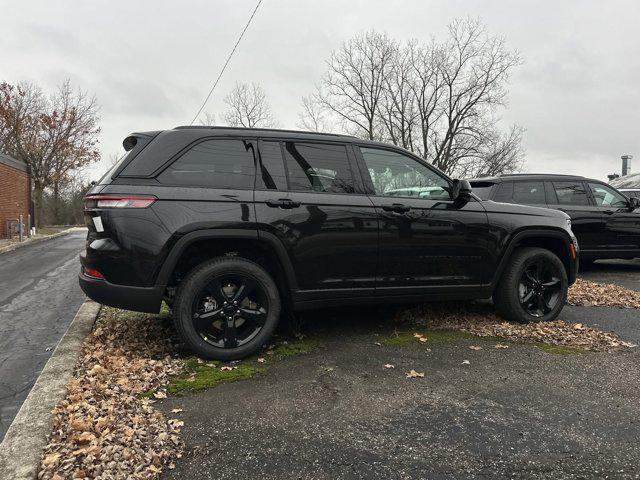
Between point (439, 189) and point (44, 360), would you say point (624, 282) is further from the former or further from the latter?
point (44, 360)

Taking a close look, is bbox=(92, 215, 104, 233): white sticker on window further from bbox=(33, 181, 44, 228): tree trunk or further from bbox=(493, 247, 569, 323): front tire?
bbox=(33, 181, 44, 228): tree trunk

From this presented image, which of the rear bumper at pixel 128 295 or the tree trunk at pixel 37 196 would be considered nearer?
the rear bumper at pixel 128 295

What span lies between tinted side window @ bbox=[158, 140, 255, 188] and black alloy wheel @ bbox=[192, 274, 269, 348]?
778 millimetres

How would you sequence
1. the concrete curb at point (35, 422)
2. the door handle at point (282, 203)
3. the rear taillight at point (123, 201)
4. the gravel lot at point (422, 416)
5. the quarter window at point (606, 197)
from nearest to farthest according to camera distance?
the concrete curb at point (35, 422), the gravel lot at point (422, 416), the rear taillight at point (123, 201), the door handle at point (282, 203), the quarter window at point (606, 197)

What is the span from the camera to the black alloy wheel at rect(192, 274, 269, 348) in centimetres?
384

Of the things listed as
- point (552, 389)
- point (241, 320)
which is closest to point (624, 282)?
point (552, 389)

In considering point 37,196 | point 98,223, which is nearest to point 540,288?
point 98,223

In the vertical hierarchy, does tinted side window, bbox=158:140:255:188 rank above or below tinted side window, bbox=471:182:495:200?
above

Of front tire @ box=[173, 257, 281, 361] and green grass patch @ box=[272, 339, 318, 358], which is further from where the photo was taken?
green grass patch @ box=[272, 339, 318, 358]

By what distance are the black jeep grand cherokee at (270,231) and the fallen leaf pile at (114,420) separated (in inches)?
17.6

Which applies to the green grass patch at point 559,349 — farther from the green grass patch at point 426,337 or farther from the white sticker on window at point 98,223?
the white sticker on window at point 98,223

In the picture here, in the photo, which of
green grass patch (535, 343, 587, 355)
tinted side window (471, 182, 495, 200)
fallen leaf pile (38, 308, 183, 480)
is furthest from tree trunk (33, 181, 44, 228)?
green grass patch (535, 343, 587, 355)

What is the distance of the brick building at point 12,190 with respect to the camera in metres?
19.7

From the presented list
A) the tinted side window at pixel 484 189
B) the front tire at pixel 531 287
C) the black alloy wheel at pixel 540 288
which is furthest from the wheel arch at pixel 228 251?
the tinted side window at pixel 484 189
